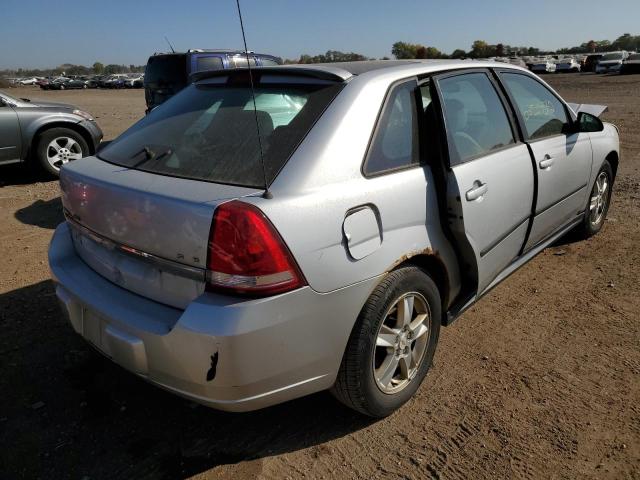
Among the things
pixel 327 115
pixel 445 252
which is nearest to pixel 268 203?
pixel 327 115

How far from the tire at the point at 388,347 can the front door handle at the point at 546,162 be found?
1364 mm

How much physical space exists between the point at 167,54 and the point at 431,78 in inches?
290

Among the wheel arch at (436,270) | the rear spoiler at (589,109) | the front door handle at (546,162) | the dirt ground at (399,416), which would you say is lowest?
the dirt ground at (399,416)

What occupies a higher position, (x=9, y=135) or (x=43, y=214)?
(x=9, y=135)

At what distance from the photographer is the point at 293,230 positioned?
6.22ft

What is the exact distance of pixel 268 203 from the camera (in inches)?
73.9

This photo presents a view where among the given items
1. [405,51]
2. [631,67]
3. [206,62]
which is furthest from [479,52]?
[206,62]

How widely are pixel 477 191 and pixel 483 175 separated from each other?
0.44ft

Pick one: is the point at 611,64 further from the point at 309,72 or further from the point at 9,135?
the point at 309,72

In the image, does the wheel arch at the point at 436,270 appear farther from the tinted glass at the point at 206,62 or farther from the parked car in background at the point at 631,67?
the parked car in background at the point at 631,67

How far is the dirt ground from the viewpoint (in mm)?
2203

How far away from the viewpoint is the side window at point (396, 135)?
7.47 ft

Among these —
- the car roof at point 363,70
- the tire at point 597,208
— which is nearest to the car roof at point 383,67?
the car roof at point 363,70

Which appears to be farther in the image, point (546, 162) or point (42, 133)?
point (42, 133)
